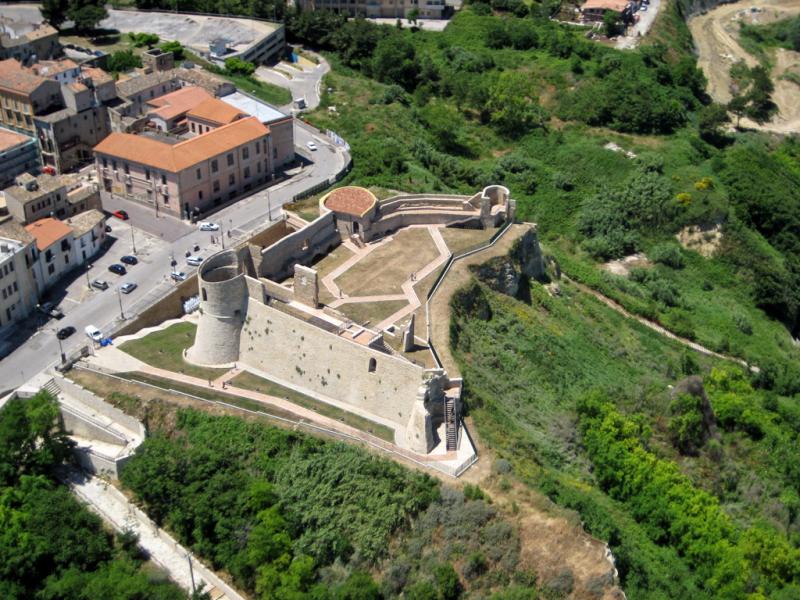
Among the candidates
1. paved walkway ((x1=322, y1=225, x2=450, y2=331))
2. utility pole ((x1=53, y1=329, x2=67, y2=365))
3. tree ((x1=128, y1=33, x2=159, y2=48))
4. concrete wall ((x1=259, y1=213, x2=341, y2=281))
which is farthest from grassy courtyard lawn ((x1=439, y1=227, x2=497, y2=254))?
tree ((x1=128, y1=33, x2=159, y2=48))

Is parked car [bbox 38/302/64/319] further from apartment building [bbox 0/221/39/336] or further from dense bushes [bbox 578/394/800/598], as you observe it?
dense bushes [bbox 578/394/800/598]

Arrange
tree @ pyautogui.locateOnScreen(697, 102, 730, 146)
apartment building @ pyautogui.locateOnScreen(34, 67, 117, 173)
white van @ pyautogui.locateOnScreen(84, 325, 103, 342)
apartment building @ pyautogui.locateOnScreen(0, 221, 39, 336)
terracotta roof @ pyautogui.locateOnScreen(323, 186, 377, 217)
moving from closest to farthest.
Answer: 1. white van @ pyautogui.locateOnScreen(84, 325, 103, 342)
2. apartment building @ pyautogui.locateOnScreen(0, 221, 39, 336)
3. terracotta roof @ pyautogui.locateOnScreen(323, 186, 377, 217)
4. apartment building @ pyautogui.locateOnScreen(34, 67, 117, 173)
5. tree @ pyautogui.locateOnScreen(697, 102, 730, 146)

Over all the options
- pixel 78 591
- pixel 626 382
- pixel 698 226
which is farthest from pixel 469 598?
pixel 698 226

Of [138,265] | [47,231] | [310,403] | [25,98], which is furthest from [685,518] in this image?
[25,98]

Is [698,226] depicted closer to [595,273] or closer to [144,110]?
[595,273]

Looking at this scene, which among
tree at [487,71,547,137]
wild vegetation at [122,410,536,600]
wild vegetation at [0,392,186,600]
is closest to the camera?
wild vegetation at [122,410,536,600]

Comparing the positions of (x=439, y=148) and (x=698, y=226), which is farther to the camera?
(x=439, y=148)

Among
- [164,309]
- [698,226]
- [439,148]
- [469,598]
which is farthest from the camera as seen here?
[439,148]
